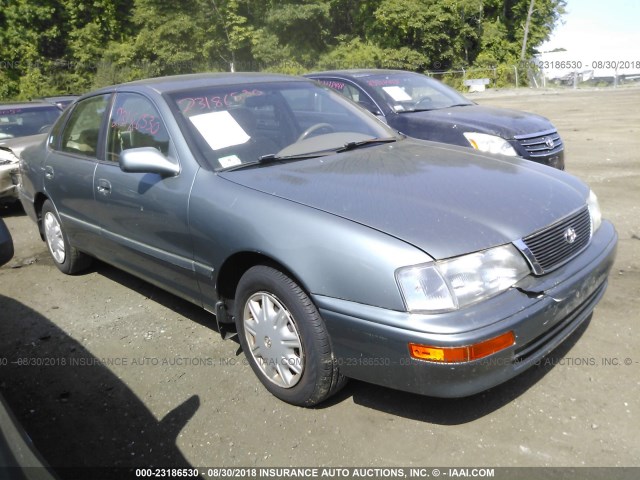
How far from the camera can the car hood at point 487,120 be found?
233 inches

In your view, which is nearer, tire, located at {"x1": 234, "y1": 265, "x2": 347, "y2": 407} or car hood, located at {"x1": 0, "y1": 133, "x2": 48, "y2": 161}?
tire, located at {"x1": 234, "y1": 265, "x2": 347, "y2": 407}

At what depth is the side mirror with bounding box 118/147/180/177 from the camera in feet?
10.3

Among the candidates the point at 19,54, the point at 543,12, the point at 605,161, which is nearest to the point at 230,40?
the point at 19,54

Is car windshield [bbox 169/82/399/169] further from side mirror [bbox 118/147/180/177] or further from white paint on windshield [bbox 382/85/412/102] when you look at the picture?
white paint on windshield [bbox 382/85/412/102]

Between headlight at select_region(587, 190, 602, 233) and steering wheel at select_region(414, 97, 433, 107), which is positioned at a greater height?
steering wheel at select_region(414, 97, 433, 107)

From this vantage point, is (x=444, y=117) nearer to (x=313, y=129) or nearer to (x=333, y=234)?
(x=313, y=129)

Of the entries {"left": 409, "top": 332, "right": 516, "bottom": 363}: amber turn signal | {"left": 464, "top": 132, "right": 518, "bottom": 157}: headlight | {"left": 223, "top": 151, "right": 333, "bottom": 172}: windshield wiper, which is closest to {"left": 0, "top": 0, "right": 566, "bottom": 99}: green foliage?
{"left": 464, "top": 132, "right": 518, "bottom": 157}: headlight

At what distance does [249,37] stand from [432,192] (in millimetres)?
44362

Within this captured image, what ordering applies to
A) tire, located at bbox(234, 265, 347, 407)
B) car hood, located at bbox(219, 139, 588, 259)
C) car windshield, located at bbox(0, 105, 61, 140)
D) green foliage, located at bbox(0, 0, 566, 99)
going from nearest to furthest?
1. car hood, located at bbox(219, 139, 588, 259)
2. tire, located at bbox(234, 265, 347, 407)
3. car windshield, located at bbox(0, 105, 61, 140)
4. green foliage, located at bbox(0, 0, 566, 99)

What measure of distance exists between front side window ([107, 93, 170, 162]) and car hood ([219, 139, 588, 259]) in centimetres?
65

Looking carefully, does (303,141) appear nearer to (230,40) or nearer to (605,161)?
(605,161)

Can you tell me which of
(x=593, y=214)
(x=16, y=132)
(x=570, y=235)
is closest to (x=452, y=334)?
(x=570, y=235)

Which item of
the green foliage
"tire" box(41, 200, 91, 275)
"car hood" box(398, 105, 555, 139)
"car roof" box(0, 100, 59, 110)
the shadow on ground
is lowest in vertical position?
the shadow on ground

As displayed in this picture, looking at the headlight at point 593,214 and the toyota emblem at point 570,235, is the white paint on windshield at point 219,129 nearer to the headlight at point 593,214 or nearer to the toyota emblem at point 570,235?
the toyota emblem at point 570,235
